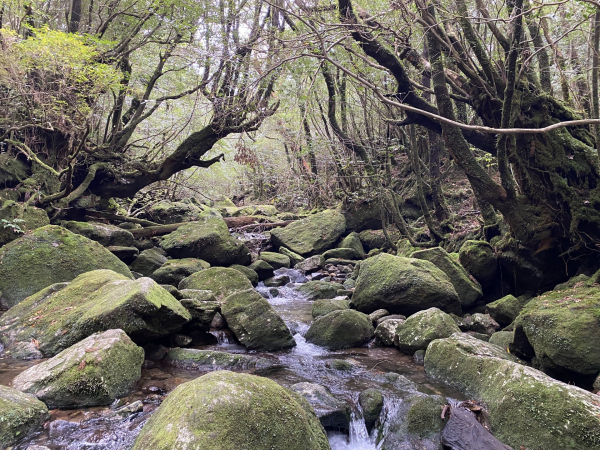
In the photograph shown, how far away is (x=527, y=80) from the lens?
6.92 meters

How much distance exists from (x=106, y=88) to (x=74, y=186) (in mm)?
3288

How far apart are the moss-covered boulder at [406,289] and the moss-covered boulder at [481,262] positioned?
37.0 inches

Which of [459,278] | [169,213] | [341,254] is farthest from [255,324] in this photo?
[169,213]

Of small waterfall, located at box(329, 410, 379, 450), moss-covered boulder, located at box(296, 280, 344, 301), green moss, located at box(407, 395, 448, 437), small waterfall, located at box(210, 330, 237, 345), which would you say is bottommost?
moss-covered boulder, located at box(296, 280, 344, 301)

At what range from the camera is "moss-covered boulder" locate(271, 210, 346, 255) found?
14.1 m

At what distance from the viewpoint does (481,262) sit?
8086 millimetres

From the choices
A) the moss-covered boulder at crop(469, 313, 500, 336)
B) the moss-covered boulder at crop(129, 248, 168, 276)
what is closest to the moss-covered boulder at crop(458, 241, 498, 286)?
the moss-covered boulder at crop(469, 313, 500, 336)

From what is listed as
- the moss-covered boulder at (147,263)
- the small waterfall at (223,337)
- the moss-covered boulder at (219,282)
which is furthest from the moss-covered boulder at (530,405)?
the moss-covered boulder at (147,263)

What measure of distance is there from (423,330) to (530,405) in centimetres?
245

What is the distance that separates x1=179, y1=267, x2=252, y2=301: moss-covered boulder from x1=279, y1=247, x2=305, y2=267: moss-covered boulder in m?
5.64

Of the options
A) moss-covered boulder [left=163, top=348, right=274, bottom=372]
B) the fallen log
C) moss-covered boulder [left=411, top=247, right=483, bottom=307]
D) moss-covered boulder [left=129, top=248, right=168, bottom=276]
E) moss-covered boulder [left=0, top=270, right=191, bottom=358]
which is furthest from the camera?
the fallen log

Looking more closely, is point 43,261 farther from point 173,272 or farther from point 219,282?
point 219,282

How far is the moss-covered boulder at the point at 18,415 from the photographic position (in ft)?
10.2

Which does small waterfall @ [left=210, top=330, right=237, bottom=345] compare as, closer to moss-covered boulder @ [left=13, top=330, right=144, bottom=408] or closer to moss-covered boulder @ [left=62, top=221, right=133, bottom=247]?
moss-covered boulder @ [left=13, top=330, right=144, bottom=408]
